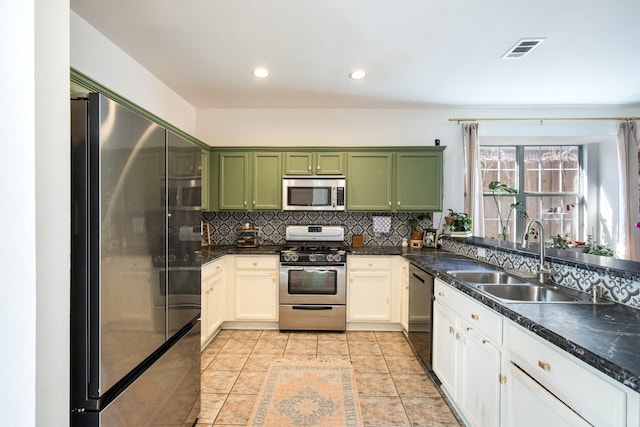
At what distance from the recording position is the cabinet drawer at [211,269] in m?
2.86

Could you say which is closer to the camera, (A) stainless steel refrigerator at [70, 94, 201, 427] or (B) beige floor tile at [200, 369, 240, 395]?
(A) stainless steel refrigerator at [70, 94, 201, 427]

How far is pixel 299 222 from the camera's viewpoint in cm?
406

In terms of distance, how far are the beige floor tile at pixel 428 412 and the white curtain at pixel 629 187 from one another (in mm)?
3504

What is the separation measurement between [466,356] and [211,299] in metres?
2.27

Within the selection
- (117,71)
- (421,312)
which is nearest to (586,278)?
(421,312)

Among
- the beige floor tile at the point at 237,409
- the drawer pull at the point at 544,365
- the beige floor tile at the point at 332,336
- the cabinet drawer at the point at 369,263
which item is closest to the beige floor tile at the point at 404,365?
the beige floor tile at the point at 332,336

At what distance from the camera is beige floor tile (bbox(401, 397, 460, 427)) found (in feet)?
6.57

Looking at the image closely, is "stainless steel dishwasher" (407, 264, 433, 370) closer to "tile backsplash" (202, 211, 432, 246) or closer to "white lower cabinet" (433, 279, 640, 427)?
"white lower cabinet" (433, 279, 640, 427)

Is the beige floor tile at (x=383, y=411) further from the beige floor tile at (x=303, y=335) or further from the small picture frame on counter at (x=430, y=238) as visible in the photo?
the small picture frame on counter at (x=430, y=238)

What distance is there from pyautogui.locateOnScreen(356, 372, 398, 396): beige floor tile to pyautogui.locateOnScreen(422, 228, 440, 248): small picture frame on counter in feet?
5.76

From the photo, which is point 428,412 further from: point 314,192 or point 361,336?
point 314,192

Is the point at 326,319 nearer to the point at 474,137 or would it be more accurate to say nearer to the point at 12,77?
the point at 474,137

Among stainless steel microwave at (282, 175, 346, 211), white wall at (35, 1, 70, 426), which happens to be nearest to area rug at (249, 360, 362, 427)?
white wall at (35, 1, 70, 426)

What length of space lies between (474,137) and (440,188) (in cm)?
84
